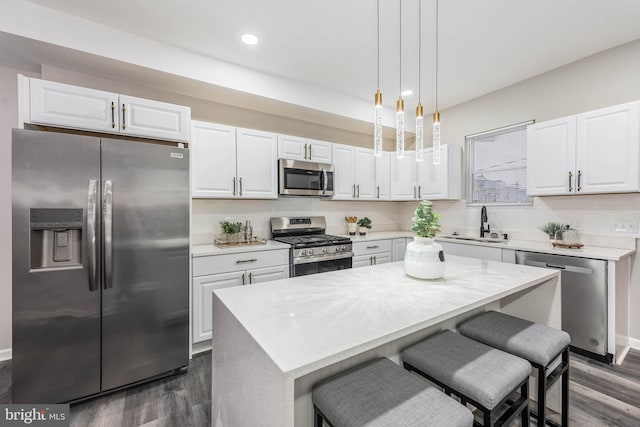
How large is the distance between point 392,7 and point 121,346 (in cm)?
320

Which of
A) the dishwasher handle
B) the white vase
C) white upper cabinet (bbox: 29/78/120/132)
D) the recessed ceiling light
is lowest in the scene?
the dishwasher handle

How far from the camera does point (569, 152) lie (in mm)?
2678

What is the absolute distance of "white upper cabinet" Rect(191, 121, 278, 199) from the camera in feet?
9.10

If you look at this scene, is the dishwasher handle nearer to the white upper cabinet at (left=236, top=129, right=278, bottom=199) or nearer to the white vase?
the white vase

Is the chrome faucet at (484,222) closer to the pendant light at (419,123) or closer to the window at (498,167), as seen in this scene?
the window at (498,167)

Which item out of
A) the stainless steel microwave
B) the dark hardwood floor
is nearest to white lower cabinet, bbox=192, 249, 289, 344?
the dark hardwood floor

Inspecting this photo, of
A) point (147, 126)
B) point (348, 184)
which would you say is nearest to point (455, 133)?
point (348, 184)

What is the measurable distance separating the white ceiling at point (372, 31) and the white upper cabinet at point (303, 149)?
71 centimetres

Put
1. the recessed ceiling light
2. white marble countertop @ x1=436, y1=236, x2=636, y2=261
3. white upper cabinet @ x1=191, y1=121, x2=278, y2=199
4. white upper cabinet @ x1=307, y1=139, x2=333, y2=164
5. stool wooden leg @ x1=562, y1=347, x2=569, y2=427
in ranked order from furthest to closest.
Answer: white upper cabinet @ x1=307, y1=139, x2=333, y2=164
white upper cabinet @ x1=191, y1=121, x2=278, y2=199
the recessed ceiling light
white marble countertop @ x1=436, y1=236, x2=636, y2=261
stool wooden leg @ x1=562, y1=347, x2=569, y2=427

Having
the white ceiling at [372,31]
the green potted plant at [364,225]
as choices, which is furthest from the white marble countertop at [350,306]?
the green potted plant at [364,225]

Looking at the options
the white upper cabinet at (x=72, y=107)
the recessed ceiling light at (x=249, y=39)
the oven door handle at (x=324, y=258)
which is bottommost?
the oven door handle at (x=324, y=258)

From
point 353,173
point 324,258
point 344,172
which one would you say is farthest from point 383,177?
point 324,258

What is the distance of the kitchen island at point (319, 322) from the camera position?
32.7 inches

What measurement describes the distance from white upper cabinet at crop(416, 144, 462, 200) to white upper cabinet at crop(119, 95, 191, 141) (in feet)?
10.2
